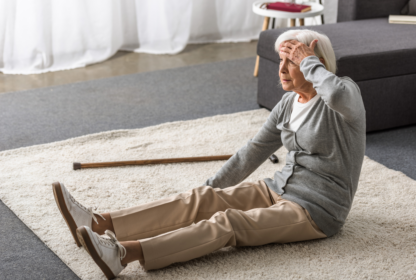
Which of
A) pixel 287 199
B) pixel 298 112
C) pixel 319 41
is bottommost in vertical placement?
pixel 287 199

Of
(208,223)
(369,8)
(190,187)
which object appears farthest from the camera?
(369,8)

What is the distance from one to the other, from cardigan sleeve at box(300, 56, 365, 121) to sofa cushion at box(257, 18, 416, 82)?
101 centimetres

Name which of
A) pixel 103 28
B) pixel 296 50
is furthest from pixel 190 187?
pixel 103 28

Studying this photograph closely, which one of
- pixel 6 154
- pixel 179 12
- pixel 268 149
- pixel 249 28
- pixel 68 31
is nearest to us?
pixel 268 149

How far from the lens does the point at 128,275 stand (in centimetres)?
148

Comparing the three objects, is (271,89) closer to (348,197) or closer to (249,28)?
(348,197)

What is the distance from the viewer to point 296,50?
4.83ft

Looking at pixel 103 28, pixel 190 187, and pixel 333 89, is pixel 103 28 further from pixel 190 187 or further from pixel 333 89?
pixel 333 89

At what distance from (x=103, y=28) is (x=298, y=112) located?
2667 millimetres

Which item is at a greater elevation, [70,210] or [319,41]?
[319,41]

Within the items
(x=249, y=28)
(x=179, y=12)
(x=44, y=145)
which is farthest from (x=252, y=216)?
(x=249, y=28)

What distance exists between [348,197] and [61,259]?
37.3 inches

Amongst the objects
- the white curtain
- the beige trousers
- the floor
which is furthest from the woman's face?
the white curtain

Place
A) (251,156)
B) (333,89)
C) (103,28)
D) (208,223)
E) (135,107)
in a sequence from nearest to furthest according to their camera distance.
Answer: (333,89)
(208,223)
(251,156)
(135,107)
(103,28)
